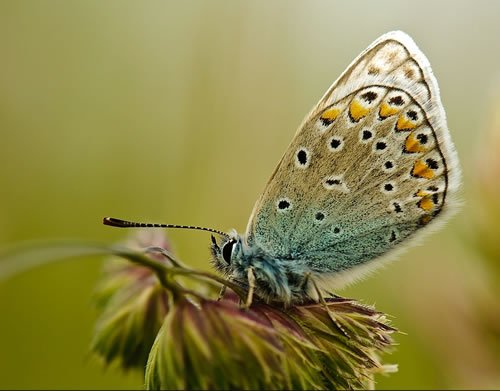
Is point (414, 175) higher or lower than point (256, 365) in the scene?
higher

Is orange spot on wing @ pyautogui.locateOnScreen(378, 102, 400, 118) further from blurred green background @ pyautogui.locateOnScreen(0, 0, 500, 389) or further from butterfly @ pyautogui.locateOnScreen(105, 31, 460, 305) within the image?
blurred green background @ pyautogui.locateOnScreen(0, 0, 500, 389)

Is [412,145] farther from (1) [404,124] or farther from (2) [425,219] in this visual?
(2) [425,219]

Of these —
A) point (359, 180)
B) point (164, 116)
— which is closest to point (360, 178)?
point (359, 180)

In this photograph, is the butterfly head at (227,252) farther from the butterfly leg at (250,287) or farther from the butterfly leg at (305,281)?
the butterfly leg at (305,281)

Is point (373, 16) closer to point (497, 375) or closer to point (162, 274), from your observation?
point (497, 375)

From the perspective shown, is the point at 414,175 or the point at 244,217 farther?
the point at 244,217

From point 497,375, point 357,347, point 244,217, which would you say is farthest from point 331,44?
point 357,347

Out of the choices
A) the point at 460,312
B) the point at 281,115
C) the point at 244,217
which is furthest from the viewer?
the point at 281,115
